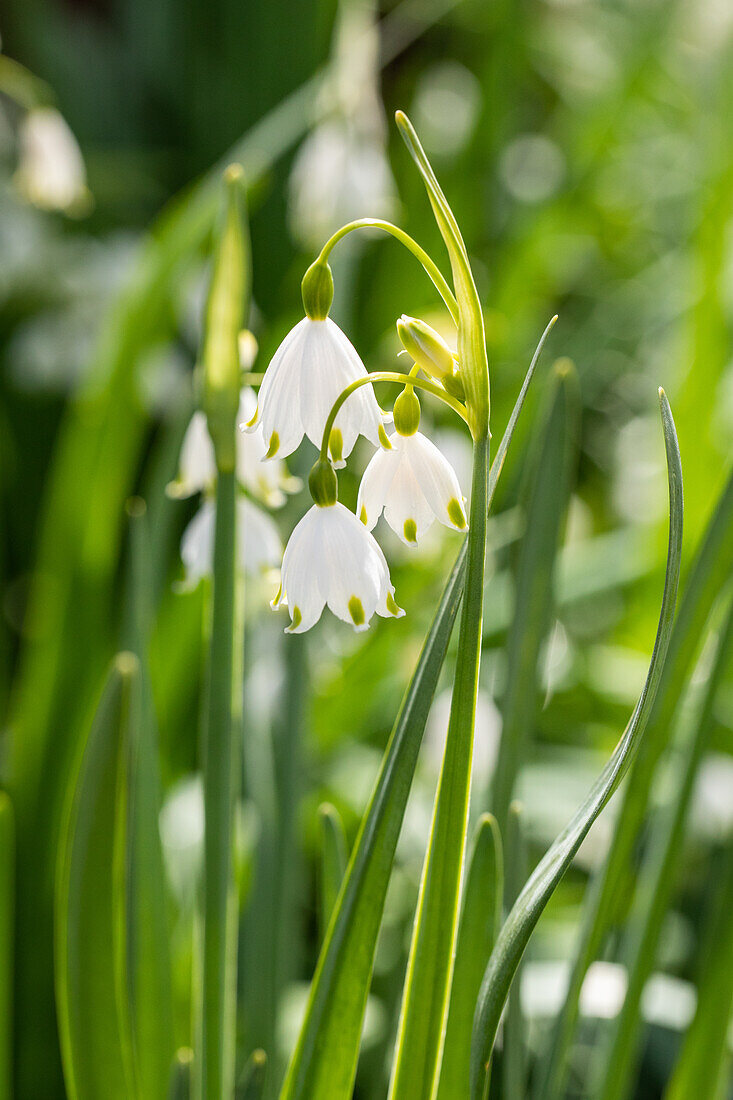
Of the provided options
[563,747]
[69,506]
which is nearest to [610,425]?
[563,747]

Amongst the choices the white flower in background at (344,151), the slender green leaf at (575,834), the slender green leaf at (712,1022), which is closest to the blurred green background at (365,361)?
the white flower in background at (344,151)

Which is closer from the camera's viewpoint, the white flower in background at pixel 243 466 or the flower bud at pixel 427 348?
the flower bud at pixel 427 348

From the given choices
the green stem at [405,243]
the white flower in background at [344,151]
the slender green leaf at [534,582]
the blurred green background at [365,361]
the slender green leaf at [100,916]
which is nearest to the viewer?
the green stem at [405,243]

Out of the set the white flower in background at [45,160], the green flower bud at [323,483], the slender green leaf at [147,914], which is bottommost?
the slender green leaf at [147,914]

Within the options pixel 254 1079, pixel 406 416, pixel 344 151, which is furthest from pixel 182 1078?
pixel 344 151

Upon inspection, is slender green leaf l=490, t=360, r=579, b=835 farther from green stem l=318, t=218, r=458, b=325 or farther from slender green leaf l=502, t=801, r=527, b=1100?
green stem l=318, t=218, r=458, b=325

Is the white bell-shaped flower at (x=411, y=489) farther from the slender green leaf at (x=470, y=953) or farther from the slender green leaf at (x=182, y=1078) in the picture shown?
the slender green leaf at (x=182, y=1078)

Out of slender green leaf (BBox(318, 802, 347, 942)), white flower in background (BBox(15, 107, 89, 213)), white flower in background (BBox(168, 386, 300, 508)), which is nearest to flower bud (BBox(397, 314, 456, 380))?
white flower in background (BBox(168, 386, 300, 508))
